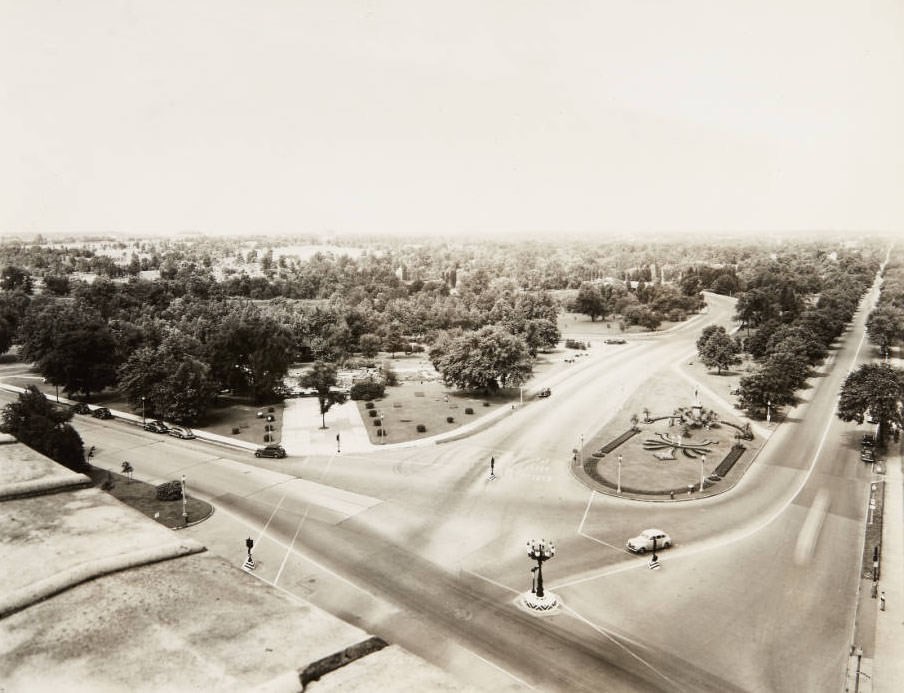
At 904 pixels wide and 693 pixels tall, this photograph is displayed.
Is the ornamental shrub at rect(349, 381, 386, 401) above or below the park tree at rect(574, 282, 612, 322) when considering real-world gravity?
below

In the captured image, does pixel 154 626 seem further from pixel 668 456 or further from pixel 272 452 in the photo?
pixel 668 456

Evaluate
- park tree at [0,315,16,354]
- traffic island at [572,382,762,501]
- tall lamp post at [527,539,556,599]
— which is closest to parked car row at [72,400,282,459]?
traffic island at [572,382,762,501]

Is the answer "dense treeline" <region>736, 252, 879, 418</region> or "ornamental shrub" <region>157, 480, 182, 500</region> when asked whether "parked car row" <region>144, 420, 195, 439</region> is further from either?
"dense treeline" <region>736, 252, 879, 418</region>

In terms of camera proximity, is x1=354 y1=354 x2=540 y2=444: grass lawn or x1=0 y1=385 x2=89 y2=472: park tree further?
x1=354 y1=354 x2=540 y2=444: grass lawn

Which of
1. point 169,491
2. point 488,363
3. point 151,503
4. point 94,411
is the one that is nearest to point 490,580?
point 169,491

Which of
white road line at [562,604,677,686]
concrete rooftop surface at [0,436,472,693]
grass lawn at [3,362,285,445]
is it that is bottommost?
grass lawn at [3,362,285,445]

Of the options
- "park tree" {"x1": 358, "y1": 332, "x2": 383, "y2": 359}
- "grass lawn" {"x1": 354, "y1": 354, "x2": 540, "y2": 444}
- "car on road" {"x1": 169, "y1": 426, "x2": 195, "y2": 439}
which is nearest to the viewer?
"car on road" {"x1": 169, "y1": 426, "x2": 195, "y2": 439}

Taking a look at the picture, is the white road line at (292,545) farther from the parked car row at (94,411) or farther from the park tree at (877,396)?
the park tree at (877,396)

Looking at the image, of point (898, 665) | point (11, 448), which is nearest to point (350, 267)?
point (898, 665)

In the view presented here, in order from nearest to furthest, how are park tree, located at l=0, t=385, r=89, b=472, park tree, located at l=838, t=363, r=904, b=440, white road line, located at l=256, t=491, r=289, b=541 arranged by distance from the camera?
white road line, located at l=256, t=491, r=289, b=541 → park tree, located at l=0, t=385, r=89, b=472 → park tree, located at l=838, t=363, r=904, b=440
